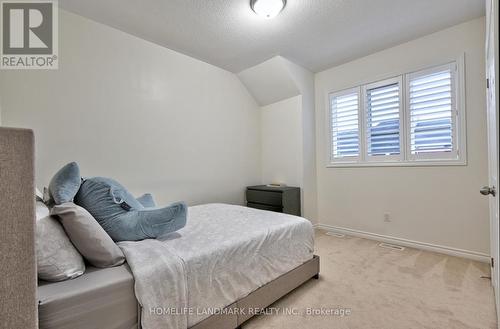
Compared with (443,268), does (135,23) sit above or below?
above

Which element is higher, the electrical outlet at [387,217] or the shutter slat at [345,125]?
the shutter slat at [345,125]

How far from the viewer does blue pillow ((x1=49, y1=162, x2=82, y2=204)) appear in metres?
1.22

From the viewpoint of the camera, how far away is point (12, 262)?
2.28 feet

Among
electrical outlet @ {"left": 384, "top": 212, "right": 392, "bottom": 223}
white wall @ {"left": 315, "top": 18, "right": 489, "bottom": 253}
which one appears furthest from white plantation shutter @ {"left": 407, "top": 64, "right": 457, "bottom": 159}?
electrical outlet @ {"left": 384, "top": 212, "right": 392, "bottom": 223}

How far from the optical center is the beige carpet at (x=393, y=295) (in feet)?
4.97

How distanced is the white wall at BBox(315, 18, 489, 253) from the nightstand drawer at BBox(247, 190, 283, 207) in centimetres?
91

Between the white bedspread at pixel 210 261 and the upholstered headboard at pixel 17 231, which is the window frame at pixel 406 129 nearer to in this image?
the white bedspread at pixel 210 261

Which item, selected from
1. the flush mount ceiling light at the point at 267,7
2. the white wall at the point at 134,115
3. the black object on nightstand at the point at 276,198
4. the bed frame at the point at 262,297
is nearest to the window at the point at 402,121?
the black object on nightstand at the point at 276,198

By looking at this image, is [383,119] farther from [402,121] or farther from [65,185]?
[65,185]

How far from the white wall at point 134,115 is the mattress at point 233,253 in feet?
3.47

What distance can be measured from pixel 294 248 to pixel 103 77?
2.59 metres

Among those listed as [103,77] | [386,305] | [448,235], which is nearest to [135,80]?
[103,77]

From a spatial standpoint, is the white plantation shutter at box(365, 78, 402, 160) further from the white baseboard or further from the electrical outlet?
the white baseboard

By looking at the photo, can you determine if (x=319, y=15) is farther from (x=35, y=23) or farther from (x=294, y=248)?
(x=35, y=23)
